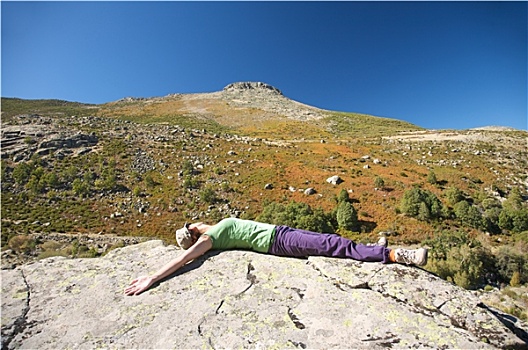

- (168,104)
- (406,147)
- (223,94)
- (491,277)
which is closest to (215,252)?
(491,277)

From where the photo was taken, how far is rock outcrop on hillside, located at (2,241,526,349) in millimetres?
3090

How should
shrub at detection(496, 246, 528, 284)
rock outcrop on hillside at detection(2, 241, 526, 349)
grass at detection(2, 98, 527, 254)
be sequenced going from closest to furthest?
rock outcrop on hillside at detection(2, 241, 526, 349) < shrub at detection(496, 246, 528, 284) < grass at detection(2, 98, 527, 254)

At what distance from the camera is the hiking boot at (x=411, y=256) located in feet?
13.3

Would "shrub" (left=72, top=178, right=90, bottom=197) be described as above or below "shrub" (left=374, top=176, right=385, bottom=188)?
below

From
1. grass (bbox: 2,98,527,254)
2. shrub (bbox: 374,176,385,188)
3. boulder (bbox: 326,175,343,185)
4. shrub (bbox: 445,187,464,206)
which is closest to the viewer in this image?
shrub (bbox: 445,187,464,206)

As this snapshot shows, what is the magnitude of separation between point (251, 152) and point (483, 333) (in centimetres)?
5366

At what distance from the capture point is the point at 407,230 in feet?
88.5

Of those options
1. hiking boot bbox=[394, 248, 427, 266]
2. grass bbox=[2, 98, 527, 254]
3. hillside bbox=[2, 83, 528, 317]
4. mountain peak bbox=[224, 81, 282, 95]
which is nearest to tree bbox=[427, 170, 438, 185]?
hillside bbox=[2, 83, 528, 317]

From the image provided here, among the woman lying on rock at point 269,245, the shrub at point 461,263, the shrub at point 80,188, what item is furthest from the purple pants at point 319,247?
the shrub at point 80,188

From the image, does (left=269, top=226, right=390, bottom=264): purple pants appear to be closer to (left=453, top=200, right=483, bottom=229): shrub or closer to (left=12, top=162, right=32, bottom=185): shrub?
(left=453, top=200, right=483, bottom=229): shrub

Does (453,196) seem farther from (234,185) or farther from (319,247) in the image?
(319,247)

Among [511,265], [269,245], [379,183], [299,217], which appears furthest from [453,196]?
[269,245]

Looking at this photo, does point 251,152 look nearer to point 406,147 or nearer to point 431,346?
point 406,147

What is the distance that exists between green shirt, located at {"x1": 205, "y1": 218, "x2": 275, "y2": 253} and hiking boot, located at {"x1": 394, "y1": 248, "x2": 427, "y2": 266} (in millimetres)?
2171
